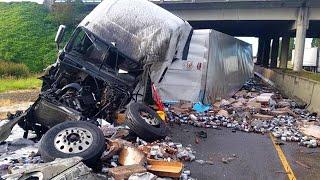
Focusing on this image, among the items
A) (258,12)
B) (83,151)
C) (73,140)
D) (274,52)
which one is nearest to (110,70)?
(73,140)

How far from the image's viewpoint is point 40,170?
5.53 m

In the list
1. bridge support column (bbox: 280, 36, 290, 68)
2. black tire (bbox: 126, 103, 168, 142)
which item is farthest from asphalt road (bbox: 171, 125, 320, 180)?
bridge support column (bbox: 280, 36, 290, 68)

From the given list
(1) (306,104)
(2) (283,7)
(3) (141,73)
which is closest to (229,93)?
(1) (306,104)

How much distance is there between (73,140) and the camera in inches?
277

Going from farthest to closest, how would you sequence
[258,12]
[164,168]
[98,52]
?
1. [258,12]
2. [98,52]
3. [164,168]

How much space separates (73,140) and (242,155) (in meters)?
3.56

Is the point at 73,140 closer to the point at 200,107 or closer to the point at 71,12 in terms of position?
the point at 200,107

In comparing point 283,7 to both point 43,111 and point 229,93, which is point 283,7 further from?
point 43,111

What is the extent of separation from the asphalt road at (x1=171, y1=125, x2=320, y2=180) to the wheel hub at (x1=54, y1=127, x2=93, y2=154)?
1853 millimetres

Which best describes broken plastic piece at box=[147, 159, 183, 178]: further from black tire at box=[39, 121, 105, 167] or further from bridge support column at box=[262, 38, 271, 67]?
bridge support column at box=[262, 38, 271, 67]

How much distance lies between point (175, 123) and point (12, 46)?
30467 millimetres

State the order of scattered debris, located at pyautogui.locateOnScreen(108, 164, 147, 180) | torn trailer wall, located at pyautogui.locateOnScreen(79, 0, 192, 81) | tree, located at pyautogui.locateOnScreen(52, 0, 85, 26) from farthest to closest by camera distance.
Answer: tree, located at pyautogui.locateOnScreen(52, 0, 85, 26) → torn trailer wall, located at pyautogui.locateOnScreen(79, 0, 192, 81) → scattered debris, located at pyautogui.locateOnScreen(108, 164, 147, 180)

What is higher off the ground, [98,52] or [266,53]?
[98,52]

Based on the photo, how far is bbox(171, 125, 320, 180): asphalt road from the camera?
7320 millimetres
